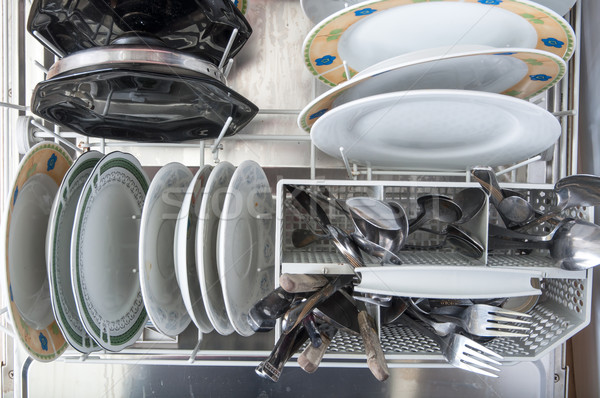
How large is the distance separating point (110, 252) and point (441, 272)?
1.51 feet

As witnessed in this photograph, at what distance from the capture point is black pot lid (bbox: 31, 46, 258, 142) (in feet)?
1.22

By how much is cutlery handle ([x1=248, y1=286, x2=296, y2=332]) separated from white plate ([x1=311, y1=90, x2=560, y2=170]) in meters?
0.21

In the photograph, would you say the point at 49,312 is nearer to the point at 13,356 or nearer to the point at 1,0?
the point at 13,356

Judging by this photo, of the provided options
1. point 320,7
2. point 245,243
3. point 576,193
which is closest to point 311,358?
point 245,243

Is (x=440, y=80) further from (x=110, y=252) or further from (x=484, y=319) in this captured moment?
(x=110, y=252)

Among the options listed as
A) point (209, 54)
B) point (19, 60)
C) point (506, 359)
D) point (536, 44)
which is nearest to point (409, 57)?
point (536, 44)

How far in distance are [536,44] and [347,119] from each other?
0.28 metres

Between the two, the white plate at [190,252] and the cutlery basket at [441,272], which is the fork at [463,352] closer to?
the cutlery basket at [441,272]

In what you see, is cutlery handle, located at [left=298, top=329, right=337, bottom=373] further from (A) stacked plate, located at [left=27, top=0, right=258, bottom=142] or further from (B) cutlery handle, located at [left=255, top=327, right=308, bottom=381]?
(A) stacked plate, located at [left=27, top=0, right=258, bottom=142]

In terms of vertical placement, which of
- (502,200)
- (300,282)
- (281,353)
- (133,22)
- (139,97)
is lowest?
(281,353)

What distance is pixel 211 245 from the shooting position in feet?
1.56

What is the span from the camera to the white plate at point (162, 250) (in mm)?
424

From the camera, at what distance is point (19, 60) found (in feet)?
2.19

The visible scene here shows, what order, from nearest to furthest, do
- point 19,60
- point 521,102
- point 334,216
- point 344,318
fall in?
point 521,102 < point 344,318 < point 334,216 < point 19,60
